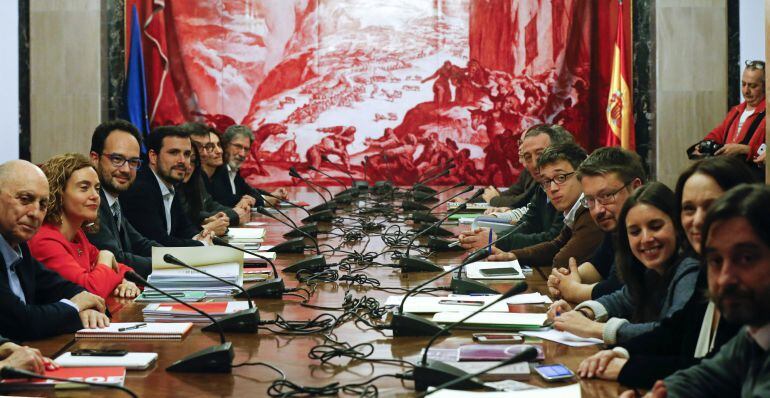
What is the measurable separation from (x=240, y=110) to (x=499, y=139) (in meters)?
2.49

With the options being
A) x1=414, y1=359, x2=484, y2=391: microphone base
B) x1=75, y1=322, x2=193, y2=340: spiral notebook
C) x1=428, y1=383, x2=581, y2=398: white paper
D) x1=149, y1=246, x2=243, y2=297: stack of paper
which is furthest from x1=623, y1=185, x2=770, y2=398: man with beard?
x1=149, y1=246, x2=243, y2=297: stack of paper

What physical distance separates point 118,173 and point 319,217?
5.23 ft

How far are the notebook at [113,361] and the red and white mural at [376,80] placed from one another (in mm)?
7463

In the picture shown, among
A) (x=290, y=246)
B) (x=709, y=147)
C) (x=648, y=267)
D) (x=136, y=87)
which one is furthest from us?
(x=136, y=87)

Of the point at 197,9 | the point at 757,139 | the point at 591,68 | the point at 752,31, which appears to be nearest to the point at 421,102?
the point at 591,68

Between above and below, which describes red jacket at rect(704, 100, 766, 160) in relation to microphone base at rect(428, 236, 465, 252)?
above

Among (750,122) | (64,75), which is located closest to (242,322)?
(750,122)

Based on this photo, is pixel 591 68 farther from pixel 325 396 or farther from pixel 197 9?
pixel 325 396

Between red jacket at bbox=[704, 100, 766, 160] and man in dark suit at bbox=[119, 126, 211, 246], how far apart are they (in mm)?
3534

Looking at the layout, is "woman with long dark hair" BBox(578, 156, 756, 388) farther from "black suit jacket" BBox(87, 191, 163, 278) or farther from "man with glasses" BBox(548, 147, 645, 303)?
"black suit jacket" BBox(87, 191, 163, 278)

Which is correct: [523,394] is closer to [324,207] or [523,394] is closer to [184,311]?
[184,311]

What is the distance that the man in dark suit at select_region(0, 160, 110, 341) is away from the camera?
2.90 meters

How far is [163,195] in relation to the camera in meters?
5.55

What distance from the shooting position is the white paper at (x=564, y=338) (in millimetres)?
2766
